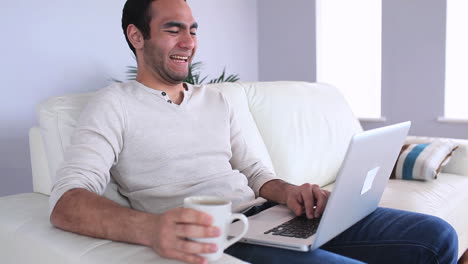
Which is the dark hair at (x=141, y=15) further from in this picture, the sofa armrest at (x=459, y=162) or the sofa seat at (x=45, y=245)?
the sofa armrest at (x=459, y=162)

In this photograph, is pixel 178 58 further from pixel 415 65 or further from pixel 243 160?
pixel 415 65

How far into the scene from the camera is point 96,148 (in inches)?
43.0

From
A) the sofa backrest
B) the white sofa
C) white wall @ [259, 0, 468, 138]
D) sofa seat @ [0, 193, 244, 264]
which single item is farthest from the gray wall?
sofa seat @ [0, 193, 244, 264]

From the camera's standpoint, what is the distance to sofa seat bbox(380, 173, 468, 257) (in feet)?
6.03

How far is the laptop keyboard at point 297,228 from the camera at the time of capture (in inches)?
40.8

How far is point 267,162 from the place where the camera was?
6.20 ft

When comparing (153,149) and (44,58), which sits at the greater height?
(44,58)

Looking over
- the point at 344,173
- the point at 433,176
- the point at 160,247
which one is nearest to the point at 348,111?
the point at 433,176

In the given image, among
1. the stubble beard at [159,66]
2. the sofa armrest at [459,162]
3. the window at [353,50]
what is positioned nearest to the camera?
the stubble beard at [159,66]

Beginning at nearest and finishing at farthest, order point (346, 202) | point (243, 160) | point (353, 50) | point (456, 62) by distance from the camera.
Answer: point (346, 202) → point (243, 160) → point (456, 62) → point (353, 50)

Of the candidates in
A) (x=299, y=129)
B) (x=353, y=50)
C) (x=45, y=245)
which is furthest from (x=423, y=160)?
(x=353, y=50)

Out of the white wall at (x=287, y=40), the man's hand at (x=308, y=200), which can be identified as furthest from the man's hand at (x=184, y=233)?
the white wall at (x=287, y=40)

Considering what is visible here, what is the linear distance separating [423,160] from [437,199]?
0.99ft

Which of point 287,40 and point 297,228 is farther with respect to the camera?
point 287,40
